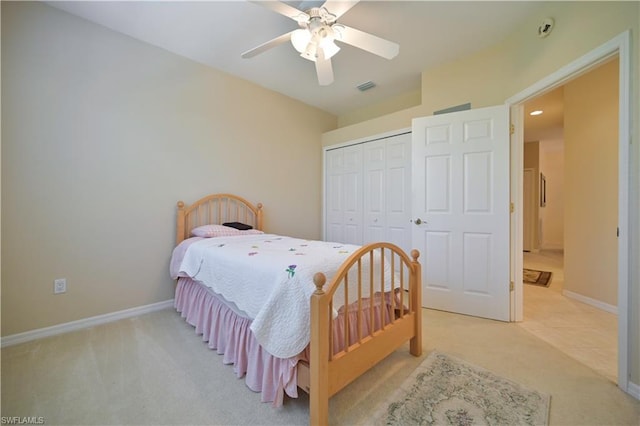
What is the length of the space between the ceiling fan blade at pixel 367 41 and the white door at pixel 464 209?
1.09 m

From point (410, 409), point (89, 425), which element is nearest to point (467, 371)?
point (410, 409)

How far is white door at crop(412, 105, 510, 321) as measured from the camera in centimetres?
239

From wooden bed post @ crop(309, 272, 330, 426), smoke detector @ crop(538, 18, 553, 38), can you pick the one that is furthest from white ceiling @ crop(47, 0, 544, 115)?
wooden bed post @ crop(309, 272, 330, 426)

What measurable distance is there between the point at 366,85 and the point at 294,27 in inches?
55.7

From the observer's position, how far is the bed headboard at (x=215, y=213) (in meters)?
2.74

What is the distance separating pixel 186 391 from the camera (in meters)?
1.48

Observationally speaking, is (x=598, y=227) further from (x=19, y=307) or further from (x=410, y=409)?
(x=19, y=307)

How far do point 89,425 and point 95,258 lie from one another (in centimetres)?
155

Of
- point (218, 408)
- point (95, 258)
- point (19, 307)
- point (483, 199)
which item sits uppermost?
point (483, 199)

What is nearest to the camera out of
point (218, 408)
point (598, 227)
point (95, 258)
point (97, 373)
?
point (218, 408)

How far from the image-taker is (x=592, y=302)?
2795 mm

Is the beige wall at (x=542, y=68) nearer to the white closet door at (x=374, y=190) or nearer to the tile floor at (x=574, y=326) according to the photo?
the white closet door at (x=374, y=190)

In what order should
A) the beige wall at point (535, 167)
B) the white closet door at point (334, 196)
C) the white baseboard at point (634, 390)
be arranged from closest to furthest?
the white baseboard at point (634, 390) < the white closet door at point (334, 196) < the beige wall at point (535, 167)

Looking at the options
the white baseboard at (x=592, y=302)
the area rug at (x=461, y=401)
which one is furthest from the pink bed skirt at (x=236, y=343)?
the white baseboard at (x=592, y=302)
